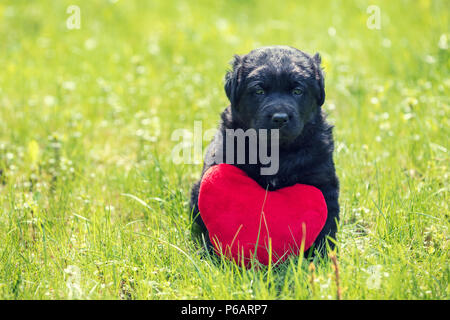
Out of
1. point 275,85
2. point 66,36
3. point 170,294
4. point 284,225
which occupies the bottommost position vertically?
point 170,294

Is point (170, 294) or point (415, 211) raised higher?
point (415, 211)

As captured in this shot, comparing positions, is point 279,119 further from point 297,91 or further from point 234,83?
point 234,83

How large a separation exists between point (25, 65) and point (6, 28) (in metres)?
1.26

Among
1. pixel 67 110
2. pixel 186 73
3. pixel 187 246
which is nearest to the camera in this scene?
pixel 187 246

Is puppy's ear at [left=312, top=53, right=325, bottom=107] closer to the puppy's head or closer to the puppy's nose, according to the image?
the puppy's head

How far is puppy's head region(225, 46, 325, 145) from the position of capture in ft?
10.0

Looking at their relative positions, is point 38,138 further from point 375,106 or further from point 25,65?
point 375,106

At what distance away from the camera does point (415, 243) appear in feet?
10.5

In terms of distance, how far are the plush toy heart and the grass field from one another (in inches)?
5.2

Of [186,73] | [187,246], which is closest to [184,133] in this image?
[186,73]

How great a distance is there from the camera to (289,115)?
302cm

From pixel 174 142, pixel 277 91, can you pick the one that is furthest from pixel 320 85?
pixel 174 142

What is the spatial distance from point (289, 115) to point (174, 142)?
1.95 metres

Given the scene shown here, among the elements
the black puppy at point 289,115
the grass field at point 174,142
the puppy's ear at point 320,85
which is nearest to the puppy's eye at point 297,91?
the black puppy at point 289,115
